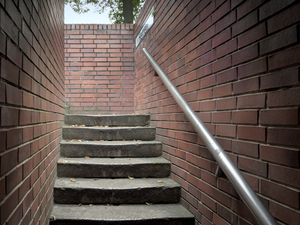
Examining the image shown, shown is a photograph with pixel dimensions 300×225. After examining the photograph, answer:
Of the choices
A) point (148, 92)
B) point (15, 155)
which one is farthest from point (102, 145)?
point (15, 155)

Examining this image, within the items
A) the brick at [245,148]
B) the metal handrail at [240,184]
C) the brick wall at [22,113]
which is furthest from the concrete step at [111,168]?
the brick at [245,148]

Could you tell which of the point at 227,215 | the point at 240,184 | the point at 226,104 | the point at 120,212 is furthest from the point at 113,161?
the point at 240,184

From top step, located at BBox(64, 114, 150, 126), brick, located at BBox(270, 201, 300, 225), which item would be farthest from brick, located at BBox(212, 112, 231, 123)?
top step, located at BBox(64, 114, 150, 126)

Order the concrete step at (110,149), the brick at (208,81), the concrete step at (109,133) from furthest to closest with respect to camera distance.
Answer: the concrete step at (109,133), the concrete step at (110,149), the brick at (208,81)

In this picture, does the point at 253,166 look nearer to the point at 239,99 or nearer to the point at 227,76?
the point at 239,99

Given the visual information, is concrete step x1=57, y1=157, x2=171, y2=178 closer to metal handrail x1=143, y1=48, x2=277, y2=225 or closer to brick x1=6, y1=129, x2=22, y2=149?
metal handrail x1=143, y1=48, x2=277, y2=225

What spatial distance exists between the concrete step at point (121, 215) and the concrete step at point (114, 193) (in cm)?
6

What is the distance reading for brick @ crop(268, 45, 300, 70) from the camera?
2.61ft

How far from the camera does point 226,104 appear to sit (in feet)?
4.08

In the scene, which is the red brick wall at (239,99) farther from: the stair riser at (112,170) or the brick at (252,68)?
the stair riser at (112,170)

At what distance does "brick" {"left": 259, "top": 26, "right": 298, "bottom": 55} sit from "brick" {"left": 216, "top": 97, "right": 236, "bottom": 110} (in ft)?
1.02

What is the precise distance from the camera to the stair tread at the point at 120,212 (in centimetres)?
161

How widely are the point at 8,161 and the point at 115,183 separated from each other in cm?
130

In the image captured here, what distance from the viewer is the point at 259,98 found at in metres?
0.98
